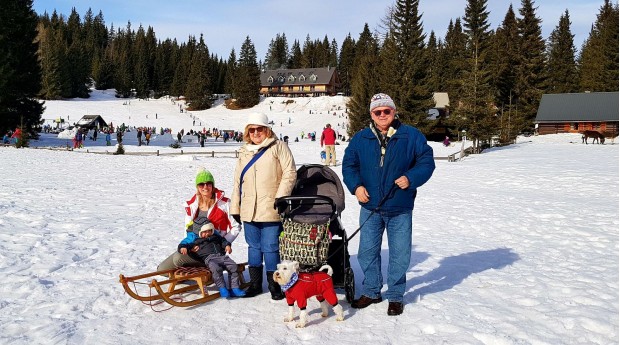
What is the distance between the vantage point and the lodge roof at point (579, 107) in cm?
4844

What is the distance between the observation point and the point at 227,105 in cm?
9450

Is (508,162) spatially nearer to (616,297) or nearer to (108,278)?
(616,297)

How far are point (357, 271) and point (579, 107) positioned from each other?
52.8 metres

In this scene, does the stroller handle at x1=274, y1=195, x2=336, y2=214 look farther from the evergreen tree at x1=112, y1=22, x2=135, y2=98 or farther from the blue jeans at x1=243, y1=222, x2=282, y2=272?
Result: the evergreen tree at x1=112, y1=22, x2=135, y2=98

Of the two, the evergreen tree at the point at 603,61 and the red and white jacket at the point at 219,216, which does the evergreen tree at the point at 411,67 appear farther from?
the red and white jacket at the point at 219,216

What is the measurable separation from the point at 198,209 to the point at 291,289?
1.63m

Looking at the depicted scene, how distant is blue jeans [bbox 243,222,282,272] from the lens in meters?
5.02

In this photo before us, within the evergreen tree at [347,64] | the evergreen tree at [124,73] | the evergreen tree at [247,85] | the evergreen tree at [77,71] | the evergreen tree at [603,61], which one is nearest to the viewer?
the evergreen tree at [603,61]

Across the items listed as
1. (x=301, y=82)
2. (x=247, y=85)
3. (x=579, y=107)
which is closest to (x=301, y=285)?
(x=579, y=107)

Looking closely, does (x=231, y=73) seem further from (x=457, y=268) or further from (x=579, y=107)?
(x=457, y=268)

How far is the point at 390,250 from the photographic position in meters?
4.87

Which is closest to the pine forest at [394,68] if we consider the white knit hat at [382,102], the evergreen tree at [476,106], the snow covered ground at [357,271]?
the evergreen tree at [476,106]

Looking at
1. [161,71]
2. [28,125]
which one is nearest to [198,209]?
[28,125]

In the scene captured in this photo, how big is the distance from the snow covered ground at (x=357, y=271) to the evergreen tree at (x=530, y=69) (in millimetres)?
46235
